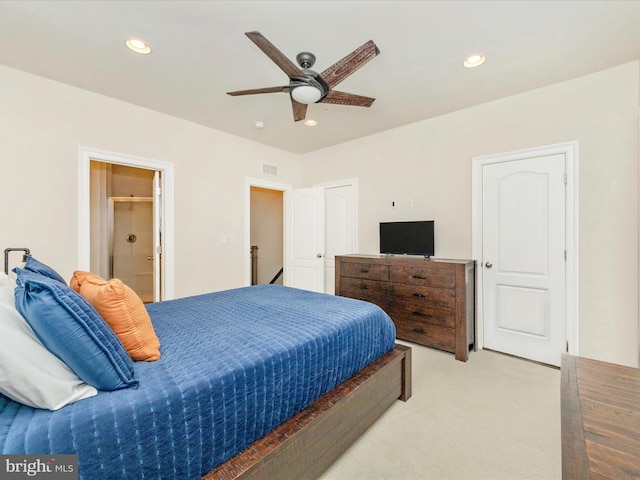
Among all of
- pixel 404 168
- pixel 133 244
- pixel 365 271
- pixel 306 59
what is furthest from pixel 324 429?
pixel 133 244

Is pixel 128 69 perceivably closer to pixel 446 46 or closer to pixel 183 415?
pixel 446 46

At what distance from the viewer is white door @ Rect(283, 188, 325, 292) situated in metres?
4.44

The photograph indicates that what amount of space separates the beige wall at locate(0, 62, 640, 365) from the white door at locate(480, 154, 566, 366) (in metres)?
0.18

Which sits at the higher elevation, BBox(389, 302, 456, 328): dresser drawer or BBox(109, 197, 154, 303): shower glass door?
BBox(109, 197, 154, 303): shower glass door

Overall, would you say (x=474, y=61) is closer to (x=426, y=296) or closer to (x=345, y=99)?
(x=345, y=99)

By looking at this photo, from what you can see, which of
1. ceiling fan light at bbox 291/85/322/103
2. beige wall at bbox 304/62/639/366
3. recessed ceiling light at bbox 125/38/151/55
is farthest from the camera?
beige wall at bbox 304/62/639/366

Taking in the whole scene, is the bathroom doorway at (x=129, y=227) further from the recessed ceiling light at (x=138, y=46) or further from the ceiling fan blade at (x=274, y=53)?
the ceiling fan blade at (x=274, y=53)

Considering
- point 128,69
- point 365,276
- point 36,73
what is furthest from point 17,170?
point 365,276

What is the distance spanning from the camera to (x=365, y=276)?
3.57m

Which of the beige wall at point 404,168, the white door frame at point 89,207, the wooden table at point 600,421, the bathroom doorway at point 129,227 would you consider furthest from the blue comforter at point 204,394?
the bathroom doorway at point 129,227

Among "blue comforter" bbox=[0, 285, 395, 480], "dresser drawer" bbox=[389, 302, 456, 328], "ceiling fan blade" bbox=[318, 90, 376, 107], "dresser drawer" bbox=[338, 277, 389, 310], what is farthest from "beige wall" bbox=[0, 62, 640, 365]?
"blue comforter" bbox=[0, 285, 395, 480]

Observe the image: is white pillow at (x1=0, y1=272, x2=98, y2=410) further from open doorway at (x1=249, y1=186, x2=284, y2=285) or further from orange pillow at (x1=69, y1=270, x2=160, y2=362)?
open doorway at (x1=249, y1=186, x2=284, y2=285)

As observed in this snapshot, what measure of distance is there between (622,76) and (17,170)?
5248 mm

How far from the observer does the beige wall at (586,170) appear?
2.40 meters
